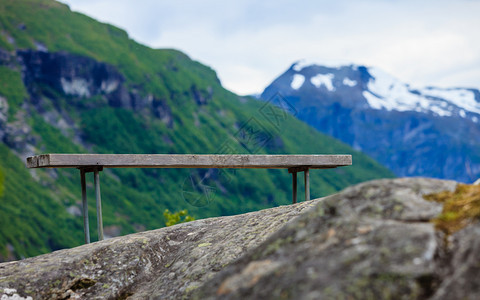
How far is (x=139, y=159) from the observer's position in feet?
31.9

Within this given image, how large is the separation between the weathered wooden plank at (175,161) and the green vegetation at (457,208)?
20.4ft

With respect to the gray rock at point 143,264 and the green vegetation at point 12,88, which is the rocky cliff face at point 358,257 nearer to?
the gray rock at point 143,264

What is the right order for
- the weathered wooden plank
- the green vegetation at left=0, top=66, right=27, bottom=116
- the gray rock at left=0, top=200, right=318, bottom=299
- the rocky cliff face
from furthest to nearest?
the green vegetation at left=0, top=66, right=27, bottom=116 → the weathered wooden plank → the gray rock at left=0, top=200, right=318, bottom=299 → the rocky cliff face

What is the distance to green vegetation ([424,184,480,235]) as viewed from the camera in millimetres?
3497

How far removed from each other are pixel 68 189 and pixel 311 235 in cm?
17393

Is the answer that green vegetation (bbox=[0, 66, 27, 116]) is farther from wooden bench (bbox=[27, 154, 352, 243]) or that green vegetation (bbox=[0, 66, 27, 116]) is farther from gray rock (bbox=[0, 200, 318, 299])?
gray rock (bbox=[0, 200, 318, 299])

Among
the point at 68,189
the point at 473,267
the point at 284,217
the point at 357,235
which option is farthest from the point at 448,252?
the point at 68,189

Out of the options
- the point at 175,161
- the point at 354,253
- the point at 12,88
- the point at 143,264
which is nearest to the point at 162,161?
the point at 175,161

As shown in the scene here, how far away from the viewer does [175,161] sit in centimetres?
990

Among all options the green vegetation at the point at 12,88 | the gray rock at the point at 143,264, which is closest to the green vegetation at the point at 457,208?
the gray rock at the point at 143,264

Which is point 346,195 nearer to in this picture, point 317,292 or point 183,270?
point 317,292

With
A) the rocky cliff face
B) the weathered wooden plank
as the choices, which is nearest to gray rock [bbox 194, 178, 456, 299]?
the rocky cliff face

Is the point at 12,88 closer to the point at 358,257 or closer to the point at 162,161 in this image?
the point at 162,161

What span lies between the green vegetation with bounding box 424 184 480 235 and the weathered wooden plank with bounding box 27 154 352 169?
6207 mm
